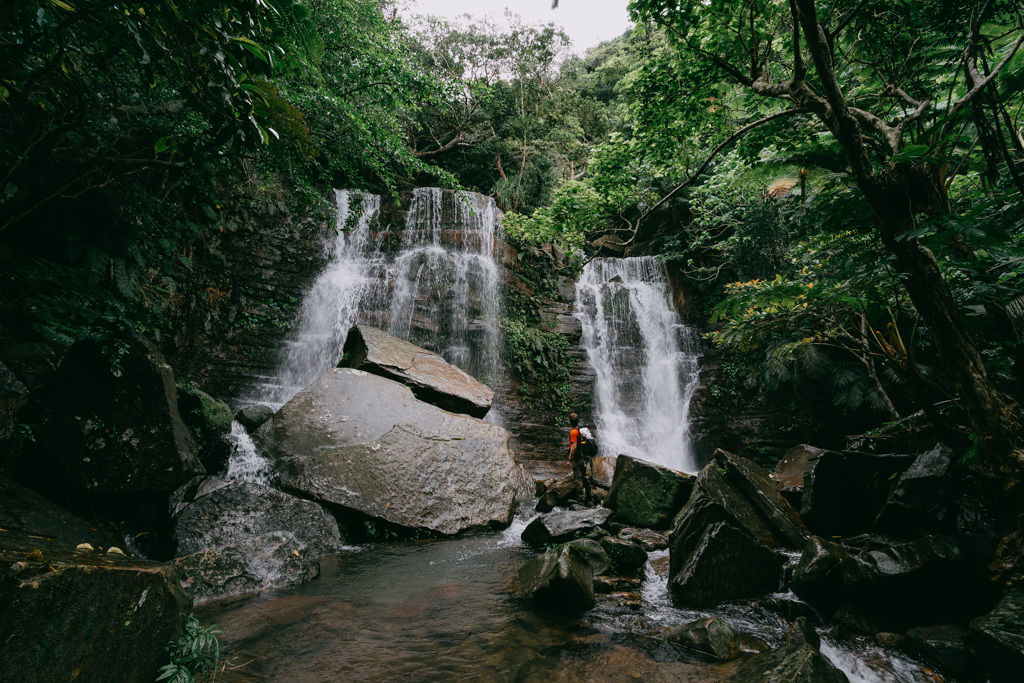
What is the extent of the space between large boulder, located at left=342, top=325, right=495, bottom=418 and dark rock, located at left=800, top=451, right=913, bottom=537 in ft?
17.6

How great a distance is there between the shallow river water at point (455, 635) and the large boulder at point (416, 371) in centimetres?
377

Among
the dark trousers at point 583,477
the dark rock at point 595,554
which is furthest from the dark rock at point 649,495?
the dark rock at point 595,554

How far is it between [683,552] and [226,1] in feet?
17.4

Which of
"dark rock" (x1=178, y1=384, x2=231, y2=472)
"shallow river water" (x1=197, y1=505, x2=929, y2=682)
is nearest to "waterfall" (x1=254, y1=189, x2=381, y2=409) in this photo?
"dark rock" (x1=178, y1=384, x2=231, y2=472)

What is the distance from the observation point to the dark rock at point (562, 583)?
12.4 ft

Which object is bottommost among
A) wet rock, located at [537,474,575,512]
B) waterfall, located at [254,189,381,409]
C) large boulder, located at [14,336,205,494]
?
wet rock, located at [537,474,575,512]

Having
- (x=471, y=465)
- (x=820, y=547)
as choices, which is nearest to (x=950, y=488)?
(x=820, y=547)

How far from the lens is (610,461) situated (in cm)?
1005

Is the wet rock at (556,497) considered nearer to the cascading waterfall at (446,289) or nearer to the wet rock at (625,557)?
the wet rock at (625,557)

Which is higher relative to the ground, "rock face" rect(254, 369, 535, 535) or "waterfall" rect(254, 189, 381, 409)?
"waterfall" rect(254, 189, 381, 409)

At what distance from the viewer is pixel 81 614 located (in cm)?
185

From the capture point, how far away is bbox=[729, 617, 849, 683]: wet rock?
2529mm

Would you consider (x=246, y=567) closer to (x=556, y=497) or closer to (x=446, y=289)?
(x=556, y=497)

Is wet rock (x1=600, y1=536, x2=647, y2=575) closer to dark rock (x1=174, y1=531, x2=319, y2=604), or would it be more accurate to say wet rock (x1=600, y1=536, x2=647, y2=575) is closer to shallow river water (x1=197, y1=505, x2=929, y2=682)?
shallow river water (x1=197, y1=505, x2=929, y2=682)
